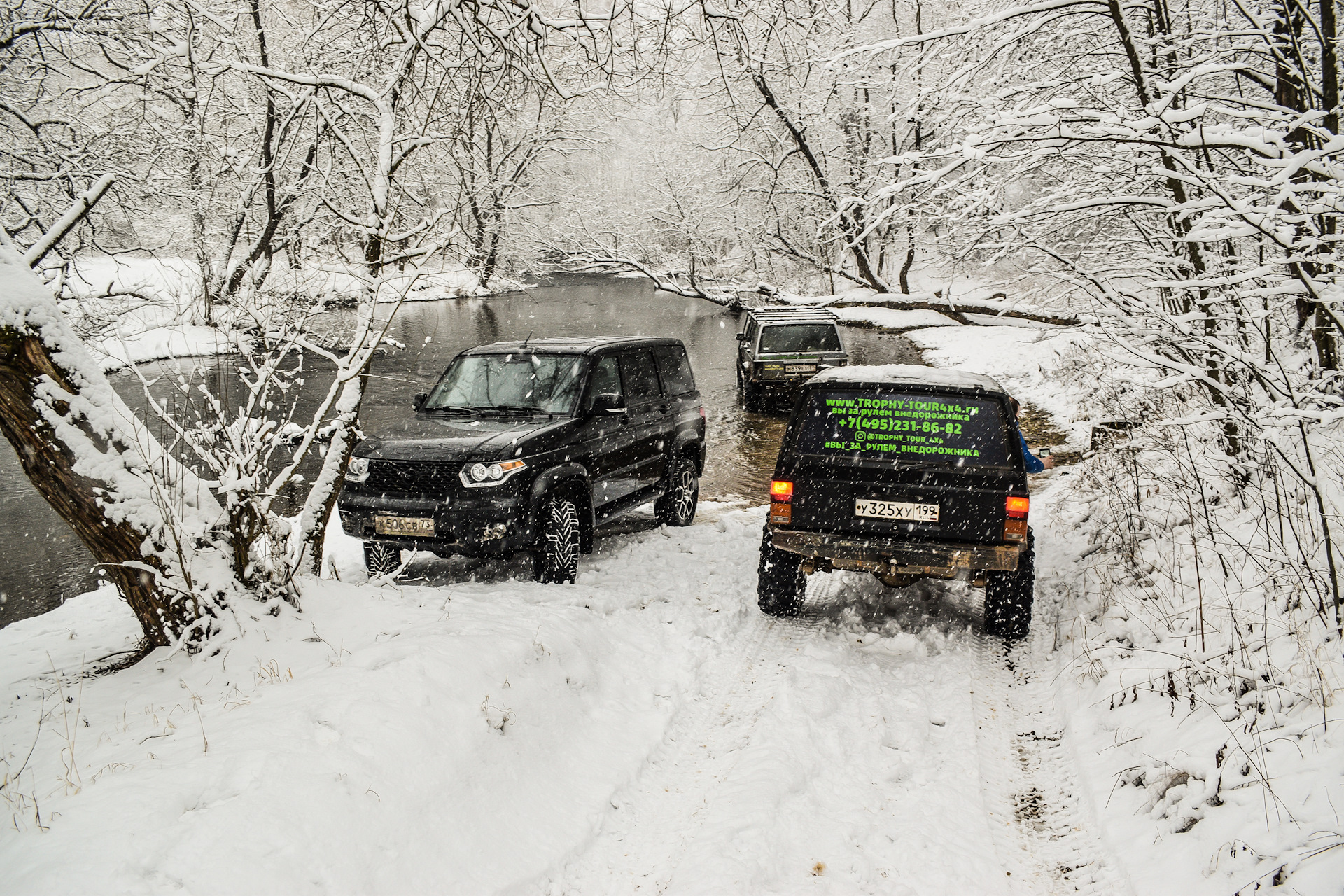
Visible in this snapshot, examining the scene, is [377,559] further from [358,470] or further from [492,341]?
[492,341]

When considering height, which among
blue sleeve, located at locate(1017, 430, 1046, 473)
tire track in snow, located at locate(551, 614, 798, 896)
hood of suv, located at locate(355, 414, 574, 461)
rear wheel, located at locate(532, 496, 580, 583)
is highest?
hood of suv, located at locate(355, 414, 574, 461)

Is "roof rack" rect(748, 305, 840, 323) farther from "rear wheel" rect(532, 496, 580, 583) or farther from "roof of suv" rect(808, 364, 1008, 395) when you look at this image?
"rear wheel" rect(532, 496, 580, 583)

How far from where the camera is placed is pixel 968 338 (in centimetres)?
2900

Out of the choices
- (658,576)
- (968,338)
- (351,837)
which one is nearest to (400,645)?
(351,837)

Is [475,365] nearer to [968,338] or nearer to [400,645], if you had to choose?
[400,645]

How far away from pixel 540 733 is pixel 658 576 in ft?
9.90

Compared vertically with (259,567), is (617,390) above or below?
above

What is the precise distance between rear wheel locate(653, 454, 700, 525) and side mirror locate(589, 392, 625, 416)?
1659 millimetres

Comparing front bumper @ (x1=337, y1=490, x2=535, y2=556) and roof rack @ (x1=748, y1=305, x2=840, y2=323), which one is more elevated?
roof rack @ (x1=748, y1=305, x2=840, y2=323)

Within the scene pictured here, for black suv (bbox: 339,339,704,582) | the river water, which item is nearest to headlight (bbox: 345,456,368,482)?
black suv (bbox: 339,339,704,582)

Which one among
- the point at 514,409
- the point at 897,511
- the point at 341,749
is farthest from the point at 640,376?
the point at 341,749

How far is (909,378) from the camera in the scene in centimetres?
598

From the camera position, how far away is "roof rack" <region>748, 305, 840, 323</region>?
55.0ft

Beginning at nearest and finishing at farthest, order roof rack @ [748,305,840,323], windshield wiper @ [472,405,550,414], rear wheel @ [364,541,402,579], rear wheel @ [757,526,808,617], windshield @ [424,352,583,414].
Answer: rear wheel @ [757,526,808,617], rear wheel @ [364,541,402,579], windshield wiper @ [472,405,550,414], windshield @ [424,352,583,414], roof rack @ [748,305,840,323]
